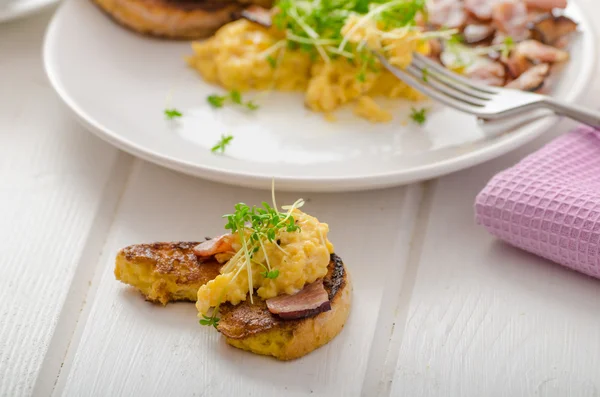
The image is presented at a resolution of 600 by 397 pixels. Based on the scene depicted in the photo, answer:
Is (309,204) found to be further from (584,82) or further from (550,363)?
(584,82)

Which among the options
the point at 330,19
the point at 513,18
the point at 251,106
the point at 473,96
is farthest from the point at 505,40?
the point at 251,106

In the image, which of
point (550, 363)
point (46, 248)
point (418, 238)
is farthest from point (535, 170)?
point (46, 248)

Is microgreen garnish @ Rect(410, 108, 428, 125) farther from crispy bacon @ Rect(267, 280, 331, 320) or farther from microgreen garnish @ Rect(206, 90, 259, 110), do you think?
crispy bacon @ Rect(267, 280, 331, 320)

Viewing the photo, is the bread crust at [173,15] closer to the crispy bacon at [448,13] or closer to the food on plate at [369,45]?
the food on plate at [369,45]

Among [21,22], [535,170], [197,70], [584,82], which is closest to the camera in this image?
[535,170]

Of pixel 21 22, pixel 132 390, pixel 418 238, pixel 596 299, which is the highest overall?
pixel 596 299

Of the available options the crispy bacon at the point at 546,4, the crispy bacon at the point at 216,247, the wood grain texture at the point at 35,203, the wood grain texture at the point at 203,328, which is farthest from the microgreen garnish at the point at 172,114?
the crispy bacon at the point at 546,4

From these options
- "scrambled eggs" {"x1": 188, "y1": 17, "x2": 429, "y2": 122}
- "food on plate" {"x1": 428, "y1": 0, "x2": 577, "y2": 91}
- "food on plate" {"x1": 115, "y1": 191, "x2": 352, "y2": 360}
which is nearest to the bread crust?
"scrambled eggs" {"x1": 188, "y1": 17, "x2": 429, "y2": 122}

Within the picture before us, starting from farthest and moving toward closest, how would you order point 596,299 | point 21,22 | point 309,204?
point 21,22
point 309,204
point 596,299
